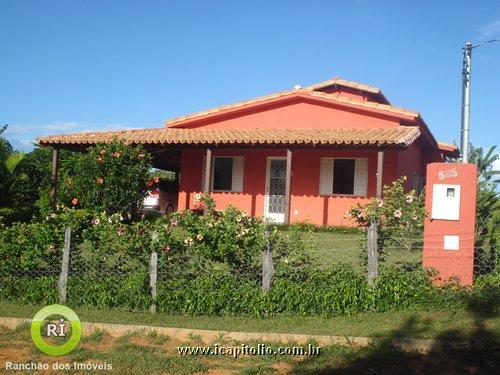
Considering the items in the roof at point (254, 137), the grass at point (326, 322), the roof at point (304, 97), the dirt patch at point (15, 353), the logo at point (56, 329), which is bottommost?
the dirt patch at point (15, 353)

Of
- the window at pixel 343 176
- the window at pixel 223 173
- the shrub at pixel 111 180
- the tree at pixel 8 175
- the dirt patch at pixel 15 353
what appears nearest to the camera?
the dirt patch at pixel 15 353

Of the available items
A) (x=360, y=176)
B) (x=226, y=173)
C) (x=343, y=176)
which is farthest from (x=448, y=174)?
(x=226, y=173)

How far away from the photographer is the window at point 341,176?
14328 millimetres

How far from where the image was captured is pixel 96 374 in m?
4.30

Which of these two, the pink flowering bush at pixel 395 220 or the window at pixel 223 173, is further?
the window at pixel 223 173

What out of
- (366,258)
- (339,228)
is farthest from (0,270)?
(339,228)

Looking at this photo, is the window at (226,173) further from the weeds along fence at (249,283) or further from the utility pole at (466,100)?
the weeds along fence at (249,283)

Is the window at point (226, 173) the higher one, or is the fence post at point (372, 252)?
the window at point (226, 173)

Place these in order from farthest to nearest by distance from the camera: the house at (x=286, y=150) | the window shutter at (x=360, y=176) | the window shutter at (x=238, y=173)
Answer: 1. the window shutter at (x=238, y=173)
2. the window shutter at (x=360, y=176)
3. the house at (x=286, y=150)

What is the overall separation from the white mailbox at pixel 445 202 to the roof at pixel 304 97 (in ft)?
29.2

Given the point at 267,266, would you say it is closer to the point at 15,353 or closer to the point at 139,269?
the point at 139,269

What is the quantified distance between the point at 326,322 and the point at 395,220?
1.60 metres

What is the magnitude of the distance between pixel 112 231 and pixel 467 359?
4.08 metres

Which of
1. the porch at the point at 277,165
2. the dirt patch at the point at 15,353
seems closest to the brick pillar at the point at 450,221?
the dirt patch at the point at 15,353
